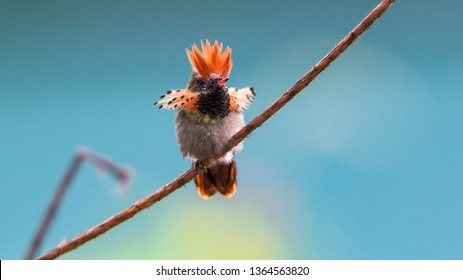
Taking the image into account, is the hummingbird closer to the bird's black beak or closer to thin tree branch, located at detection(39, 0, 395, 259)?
the bird's black beak

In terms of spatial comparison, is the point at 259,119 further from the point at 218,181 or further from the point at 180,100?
the point at 218,181

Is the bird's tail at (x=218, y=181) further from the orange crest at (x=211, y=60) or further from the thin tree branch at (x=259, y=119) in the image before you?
the thin tree branch at (x=259, y=119)

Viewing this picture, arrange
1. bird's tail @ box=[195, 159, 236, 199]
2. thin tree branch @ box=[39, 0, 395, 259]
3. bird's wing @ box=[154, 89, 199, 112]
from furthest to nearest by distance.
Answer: bird's tail @ box=[195, 159, 236, 199]
bird's wing @ box=[154, 89, 199, 112]
thin tree branch @ box=[39, 0, 395, 259]

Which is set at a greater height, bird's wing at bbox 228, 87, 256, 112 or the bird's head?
the bird's head

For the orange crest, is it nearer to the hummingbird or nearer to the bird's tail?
the hummingbird

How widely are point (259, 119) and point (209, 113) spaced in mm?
995

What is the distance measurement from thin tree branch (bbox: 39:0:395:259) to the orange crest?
2.54 ft

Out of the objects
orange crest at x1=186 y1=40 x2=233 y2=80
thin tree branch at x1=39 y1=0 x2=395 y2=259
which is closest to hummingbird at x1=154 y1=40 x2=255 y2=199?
orange crest at x1=186 y1=40 x2=233 y2=80

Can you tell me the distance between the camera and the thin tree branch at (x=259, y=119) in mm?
1309

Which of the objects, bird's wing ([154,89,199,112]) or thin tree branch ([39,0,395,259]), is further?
bird's wing ([154,89,199,112])

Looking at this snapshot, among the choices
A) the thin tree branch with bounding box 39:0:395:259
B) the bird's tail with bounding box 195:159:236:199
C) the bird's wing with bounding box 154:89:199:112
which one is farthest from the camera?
the bird's tail with bounding box 195:159:236:199

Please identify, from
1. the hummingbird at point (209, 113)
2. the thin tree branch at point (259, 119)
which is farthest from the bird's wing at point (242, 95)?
the thin tree branch at point (259, 119)

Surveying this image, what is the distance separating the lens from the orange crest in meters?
2.32
